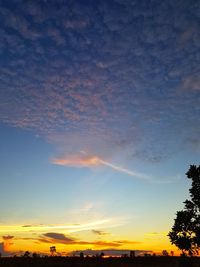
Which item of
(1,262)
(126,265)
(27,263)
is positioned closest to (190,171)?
(126,265)

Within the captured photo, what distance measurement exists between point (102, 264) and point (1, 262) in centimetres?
1504

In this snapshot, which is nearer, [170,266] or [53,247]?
[170,266]

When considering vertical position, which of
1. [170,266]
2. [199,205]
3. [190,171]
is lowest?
[170,266]

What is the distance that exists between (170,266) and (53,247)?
189 ft

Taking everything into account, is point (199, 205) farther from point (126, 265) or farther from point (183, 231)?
point (126, 265)

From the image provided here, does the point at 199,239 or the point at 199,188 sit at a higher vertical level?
the point at 199,188

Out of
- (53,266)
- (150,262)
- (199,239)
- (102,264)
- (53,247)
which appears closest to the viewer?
(199,239)

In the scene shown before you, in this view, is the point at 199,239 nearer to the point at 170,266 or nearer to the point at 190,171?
the point at 190,171

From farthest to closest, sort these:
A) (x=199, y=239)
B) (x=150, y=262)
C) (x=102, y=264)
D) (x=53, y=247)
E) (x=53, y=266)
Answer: (x=53, y=247), (x=150, y=262), (x=102, y=264), (x=53, y=266), (x=199, y=239)

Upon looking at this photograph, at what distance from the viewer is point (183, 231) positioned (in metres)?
47.5

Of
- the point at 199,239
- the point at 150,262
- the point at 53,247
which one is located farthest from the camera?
the point at 53,247

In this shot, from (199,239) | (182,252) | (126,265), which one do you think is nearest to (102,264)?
(126,265)

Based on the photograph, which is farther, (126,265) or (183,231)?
(126,265)

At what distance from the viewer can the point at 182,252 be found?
48.7m
